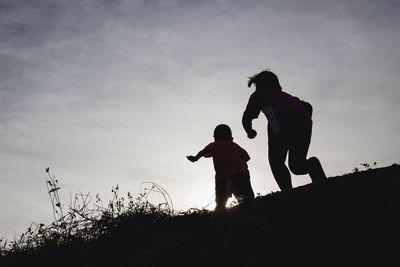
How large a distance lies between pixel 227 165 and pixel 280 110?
6.00 feet

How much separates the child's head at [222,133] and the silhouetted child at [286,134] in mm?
1620

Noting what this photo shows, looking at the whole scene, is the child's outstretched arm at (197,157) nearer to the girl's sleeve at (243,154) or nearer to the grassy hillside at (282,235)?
the girl's sleeve at (243,154)

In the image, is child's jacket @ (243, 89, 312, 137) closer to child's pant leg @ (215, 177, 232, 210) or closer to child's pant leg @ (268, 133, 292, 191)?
child's pant leg @ (268, 133, 292, 191)

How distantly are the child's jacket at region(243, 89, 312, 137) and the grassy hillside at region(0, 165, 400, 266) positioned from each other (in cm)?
119

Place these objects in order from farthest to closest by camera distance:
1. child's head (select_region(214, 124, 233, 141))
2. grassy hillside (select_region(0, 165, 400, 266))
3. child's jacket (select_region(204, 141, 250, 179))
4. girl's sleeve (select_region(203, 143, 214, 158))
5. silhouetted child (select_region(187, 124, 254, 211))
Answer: child's head (select_region(214, 124, 233, 141)) → girl's sleeve (select_region(203, 143, 214, 158)) → child's jacket (select_region(204, 141, 250, 179)) → silhouetted child (select_region(187, 124, 254, 211)) → grassy hillside (select_region(0, 165, 400, 266))

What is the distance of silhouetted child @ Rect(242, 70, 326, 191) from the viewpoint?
4041mm

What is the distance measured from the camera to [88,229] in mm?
3713

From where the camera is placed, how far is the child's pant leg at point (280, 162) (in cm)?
415

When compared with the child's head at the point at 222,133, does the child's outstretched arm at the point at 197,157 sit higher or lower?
lower

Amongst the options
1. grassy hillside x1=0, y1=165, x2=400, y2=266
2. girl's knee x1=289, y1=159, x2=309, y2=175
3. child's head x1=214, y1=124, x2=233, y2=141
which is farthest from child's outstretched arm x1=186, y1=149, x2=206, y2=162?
grassy hillside x1=0, y1=165, x2=400, y2=266

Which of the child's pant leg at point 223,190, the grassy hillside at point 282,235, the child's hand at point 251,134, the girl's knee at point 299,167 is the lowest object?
the grassy hillside at point 282,235

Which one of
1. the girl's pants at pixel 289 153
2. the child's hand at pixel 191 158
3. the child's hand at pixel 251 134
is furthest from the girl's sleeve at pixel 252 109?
the child's hand at pixel 191 158

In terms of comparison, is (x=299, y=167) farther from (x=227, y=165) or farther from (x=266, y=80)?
(x=227, y=165)

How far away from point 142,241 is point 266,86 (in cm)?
279
